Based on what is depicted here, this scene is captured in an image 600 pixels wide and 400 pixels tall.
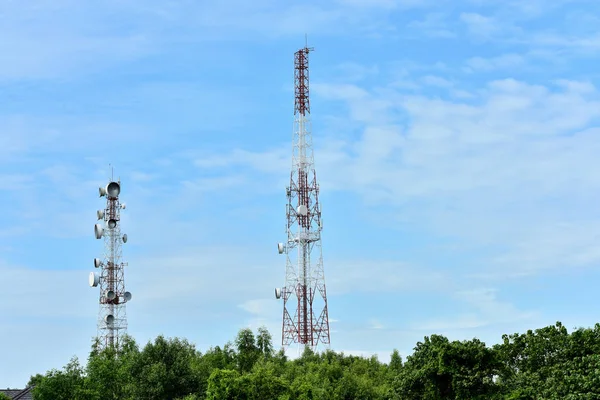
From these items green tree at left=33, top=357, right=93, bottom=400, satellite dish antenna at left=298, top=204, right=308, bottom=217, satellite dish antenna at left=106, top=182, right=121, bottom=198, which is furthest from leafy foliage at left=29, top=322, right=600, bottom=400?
satellite dish antenna at left=106, top=182, right=121, bottom=198

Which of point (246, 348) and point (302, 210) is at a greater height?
point (302, 210)

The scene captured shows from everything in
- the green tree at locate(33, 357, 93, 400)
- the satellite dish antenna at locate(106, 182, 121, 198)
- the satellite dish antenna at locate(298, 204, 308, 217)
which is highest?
the satellite dish antenna at locate(106, 182, 121, 198)

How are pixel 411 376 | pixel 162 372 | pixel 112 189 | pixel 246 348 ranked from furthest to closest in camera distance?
pixel 112 189 → pixel 246 348 → pixel 162 372 → pixel 411 376

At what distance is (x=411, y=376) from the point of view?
33.3 meters

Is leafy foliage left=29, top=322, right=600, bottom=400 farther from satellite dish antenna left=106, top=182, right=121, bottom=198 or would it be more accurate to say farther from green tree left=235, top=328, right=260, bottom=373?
satellite dish antenna left=106, top=182, right=121, bottom=198

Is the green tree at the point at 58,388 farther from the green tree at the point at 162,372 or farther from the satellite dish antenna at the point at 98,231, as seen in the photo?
the satellite dish antenna at the point at 98,231

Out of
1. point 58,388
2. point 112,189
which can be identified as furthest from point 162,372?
point 112,189

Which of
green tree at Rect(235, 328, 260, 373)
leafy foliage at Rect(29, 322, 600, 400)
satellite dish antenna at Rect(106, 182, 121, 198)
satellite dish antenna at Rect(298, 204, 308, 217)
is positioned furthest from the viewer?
satellite dish antenna at Rect(106, 182, 121, 198)

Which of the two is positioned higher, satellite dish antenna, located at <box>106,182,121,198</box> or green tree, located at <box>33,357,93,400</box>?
satellite dish antenna, located at <box>106,182,121,198</box>

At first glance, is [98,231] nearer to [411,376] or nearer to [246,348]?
[246,348]

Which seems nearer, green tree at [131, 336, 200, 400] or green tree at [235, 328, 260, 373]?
green tree at [131, 336, 200, 400]

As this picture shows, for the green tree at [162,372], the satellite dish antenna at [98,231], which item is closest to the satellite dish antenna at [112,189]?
the satellite dish antenna at [98,231]

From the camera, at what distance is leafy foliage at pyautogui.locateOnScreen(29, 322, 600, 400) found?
31.3m

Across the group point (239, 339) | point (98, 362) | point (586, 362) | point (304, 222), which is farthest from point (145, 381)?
point (586, 362)
